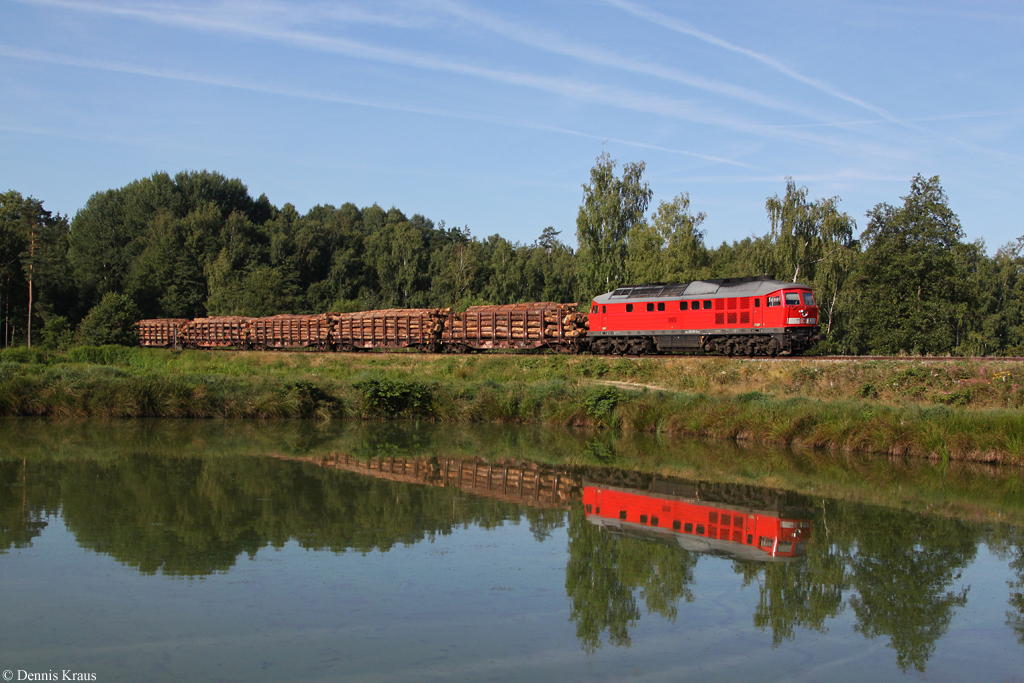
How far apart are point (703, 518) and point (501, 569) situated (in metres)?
4.75

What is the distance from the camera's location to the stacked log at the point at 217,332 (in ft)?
178

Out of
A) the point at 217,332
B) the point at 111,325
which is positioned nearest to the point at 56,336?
the point at 111,325

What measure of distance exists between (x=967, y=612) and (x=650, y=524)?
5044 mm

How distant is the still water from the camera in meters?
7.82

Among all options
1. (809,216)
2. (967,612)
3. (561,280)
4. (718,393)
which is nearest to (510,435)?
(718,393)

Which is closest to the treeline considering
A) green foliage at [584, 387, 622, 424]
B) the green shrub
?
the green shrub

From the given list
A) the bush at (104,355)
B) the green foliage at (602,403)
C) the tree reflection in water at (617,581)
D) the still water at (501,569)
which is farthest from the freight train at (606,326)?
the tree reflection in water at (617,581)

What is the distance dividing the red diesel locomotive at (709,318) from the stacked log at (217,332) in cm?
2781

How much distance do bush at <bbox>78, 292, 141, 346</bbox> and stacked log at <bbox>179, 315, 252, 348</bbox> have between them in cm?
464

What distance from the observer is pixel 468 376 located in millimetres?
35000

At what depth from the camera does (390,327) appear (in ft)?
148

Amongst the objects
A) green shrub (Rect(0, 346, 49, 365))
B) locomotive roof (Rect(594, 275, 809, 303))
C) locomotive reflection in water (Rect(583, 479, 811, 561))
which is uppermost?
locomotive roof (Rect(594, 275, 809, 303))

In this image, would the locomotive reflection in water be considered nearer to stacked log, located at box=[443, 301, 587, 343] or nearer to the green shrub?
stacked log, located at box=[443, 301, 587, 343]

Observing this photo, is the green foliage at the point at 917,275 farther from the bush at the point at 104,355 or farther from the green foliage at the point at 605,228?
the bush at the point at 104,355
